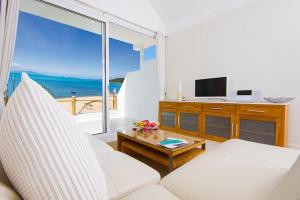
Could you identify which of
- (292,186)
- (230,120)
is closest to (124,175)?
(292,186)

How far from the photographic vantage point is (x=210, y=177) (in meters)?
0.81

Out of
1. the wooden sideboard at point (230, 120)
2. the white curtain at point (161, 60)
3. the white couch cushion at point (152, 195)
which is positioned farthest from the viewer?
the white curtain at point (161, 60)

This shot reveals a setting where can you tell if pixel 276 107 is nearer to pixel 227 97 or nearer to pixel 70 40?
pixel 227 97

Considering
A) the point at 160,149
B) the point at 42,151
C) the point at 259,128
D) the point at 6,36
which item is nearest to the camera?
the point at 42,151

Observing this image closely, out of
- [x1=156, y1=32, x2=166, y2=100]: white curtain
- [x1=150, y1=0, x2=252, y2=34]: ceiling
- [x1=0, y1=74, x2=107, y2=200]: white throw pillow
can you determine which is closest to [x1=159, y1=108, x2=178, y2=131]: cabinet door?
[x1=156, y1=32, x2=166, y2=100]: white curtain

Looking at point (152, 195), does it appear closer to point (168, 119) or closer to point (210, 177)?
point (210, 177)

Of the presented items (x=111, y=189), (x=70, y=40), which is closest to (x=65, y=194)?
(x=111, y=189)

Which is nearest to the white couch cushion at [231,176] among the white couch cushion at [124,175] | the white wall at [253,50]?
the white couch cushion at [124,175]

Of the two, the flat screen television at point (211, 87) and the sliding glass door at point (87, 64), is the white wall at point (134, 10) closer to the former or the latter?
the sliding glass door at point (87, 64)

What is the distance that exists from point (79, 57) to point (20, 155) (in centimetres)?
486

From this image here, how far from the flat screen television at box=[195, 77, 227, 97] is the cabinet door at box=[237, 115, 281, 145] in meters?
0.62

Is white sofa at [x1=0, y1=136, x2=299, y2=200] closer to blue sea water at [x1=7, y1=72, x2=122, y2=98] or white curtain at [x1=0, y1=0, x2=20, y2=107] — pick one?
white curtain at [x1=0, y1=0, x2=20, y2=107]

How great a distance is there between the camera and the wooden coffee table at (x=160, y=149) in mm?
1447

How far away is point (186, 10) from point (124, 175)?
12.3 feet
